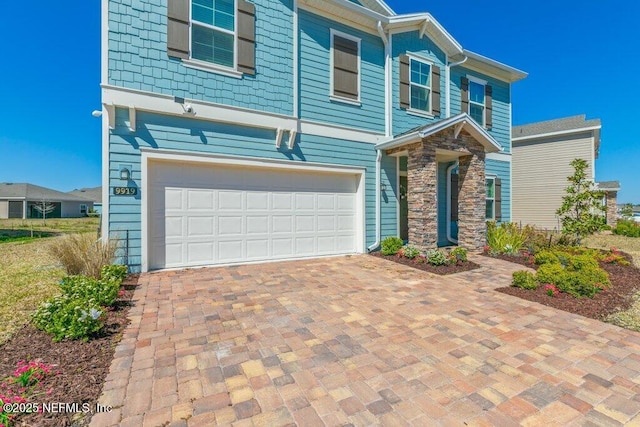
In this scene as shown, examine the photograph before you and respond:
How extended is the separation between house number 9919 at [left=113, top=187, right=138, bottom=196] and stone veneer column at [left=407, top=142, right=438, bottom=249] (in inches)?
259

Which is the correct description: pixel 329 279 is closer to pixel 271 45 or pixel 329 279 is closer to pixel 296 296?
pixel 296 296

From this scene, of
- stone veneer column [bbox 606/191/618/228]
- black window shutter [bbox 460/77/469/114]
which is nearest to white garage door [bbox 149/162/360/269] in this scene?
black window shutter [bbox 460/77/469/114]

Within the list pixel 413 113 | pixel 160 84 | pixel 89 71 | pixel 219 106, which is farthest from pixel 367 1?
pixel 89 71

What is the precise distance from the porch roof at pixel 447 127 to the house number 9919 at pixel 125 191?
20.2 feet

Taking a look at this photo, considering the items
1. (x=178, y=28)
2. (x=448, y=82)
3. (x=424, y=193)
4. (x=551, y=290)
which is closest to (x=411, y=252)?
(x=424, y=193)

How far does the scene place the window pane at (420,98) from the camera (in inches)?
364

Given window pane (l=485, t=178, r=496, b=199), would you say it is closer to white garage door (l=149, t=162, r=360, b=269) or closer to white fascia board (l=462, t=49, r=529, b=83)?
white fascia board (l=462, t=49, r=529, b=83)

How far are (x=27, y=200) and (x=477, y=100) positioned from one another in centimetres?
4013

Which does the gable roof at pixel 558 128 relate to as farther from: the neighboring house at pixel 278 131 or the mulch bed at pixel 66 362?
the mulch bed at pixel 66 362

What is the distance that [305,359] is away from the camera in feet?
8.77

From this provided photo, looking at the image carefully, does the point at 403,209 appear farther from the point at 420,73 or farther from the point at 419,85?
the point at 420,73

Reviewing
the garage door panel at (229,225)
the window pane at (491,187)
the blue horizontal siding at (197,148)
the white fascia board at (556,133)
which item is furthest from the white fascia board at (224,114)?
the white fascia board at (556,133)

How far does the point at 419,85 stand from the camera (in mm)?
9281

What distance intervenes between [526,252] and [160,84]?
1017cm
